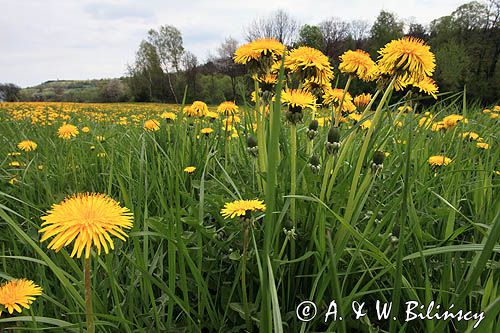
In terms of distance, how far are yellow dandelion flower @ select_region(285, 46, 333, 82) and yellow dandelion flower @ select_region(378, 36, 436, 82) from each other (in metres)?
0.18

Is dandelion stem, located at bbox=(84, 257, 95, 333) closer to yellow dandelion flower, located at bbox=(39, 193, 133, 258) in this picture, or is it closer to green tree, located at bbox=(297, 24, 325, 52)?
yellow dandelion flower, located at bbox=(39, 193, 133, 258)

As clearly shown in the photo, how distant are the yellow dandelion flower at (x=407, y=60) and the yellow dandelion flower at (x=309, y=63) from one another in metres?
0.18

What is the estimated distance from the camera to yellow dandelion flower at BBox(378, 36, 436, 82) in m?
0.97

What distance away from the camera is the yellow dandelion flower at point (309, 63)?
1.08 meters

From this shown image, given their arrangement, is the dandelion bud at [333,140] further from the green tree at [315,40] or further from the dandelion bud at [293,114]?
the green tree at [315,40]

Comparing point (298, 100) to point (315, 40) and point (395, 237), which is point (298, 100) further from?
point (315, 40)

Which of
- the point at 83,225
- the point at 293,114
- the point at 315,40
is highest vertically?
the point at 315,40

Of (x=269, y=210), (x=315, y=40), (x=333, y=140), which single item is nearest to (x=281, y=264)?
(x=269, y=210)

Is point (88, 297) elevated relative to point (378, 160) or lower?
lower

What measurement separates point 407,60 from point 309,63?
0.29m

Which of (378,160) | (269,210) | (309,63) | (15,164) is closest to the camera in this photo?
(269,210)

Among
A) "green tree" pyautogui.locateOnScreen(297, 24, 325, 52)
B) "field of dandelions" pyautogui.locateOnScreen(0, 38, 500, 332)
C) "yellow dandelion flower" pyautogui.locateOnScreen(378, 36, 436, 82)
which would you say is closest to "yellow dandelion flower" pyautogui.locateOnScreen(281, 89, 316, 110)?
"field of dandelions" pyautogui.locateOnScreen(0, 38, 500, 332)

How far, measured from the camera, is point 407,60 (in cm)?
98

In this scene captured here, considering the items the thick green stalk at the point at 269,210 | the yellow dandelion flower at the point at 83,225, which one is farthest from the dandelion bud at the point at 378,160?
the yellow dandelion flower at the point at 83,225
